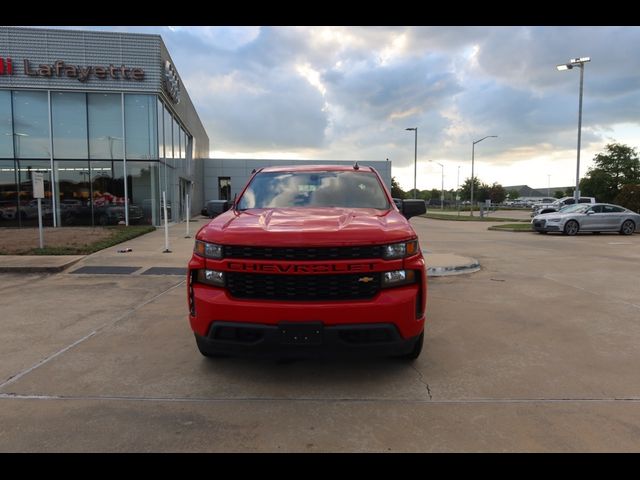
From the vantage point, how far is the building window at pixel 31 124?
1898 centimetres

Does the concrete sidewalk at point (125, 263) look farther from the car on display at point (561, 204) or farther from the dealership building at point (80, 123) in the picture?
the car on display at point (561, 204)

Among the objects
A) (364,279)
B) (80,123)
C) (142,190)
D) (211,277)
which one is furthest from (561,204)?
(211,277)

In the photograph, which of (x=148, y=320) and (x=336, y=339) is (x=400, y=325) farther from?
(x=148, y=320)

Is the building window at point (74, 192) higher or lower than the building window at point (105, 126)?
lower

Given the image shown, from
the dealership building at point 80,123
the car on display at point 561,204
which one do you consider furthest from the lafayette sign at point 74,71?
the car on display at point 561,204

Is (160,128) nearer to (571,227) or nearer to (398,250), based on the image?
(571,227)

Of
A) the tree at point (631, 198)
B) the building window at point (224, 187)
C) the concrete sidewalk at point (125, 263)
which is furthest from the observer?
the building window at point (224, 187)

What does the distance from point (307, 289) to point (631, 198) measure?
35.9 meters

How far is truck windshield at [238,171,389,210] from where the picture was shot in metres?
4.97

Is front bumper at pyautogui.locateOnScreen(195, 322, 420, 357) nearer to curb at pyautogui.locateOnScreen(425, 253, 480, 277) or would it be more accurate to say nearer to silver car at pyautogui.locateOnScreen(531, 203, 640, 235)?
curb at pyautogui.locateOnScreen(425, 253, 480, 277)

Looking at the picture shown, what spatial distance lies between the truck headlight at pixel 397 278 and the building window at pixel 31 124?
20.0m

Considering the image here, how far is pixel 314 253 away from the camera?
3574 mm

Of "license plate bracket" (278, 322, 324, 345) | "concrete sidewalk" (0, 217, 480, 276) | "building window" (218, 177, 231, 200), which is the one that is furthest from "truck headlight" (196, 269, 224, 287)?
"building window" (218, 177, 231, 200)

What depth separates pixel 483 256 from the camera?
40.4 feet
